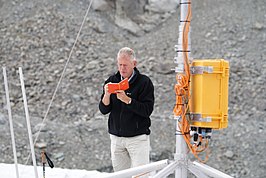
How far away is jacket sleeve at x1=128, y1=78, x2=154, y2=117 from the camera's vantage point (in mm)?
4025

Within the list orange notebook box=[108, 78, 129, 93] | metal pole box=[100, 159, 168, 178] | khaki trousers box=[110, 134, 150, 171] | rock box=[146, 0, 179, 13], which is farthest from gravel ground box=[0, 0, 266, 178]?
orange notebook box=[108, 78, 129, 93]

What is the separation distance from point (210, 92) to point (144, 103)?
0.63 m

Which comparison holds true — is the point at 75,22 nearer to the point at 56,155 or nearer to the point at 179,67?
the point at 56,155

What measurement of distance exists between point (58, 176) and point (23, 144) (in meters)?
4.70

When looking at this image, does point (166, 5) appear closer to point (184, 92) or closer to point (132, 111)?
point (132, 111)

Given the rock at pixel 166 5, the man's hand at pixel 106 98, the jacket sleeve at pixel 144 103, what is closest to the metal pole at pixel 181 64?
the jacket sleeve at pixel 144 103

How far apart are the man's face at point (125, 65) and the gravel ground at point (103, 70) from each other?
17.6 ft

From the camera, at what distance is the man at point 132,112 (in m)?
4.08

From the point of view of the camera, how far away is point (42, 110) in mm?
11375

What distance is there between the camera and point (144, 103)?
411 cm

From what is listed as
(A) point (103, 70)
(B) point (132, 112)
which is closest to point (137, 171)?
(B) point (132, 112)

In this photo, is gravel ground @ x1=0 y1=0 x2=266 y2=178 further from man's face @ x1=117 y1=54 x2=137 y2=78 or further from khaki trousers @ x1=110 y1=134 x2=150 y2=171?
man's face @ x1=117 y1=54 x2=137 y2=78

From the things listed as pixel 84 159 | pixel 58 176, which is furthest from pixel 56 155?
pixel 58 176

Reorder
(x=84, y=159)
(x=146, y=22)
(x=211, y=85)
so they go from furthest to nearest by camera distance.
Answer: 1. (x=146, y=22)
2. (x=84, y=159)
3. (x=211, y=85)
